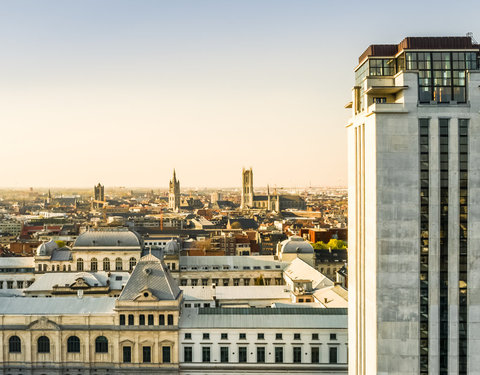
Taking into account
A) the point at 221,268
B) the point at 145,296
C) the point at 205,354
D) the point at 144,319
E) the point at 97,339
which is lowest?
the point at 205,354

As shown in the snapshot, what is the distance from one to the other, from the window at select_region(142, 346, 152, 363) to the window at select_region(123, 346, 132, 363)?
6.71 feet

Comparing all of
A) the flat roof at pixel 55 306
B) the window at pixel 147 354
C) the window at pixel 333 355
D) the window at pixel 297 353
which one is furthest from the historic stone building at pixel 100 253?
the window at pixel 333 355

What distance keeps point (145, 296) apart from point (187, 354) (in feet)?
36.7

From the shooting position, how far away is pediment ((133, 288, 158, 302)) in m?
88.2

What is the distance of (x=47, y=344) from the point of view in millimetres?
87812

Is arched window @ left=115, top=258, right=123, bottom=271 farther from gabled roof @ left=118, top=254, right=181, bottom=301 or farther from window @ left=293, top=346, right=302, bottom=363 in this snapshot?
window @ left=293, top=346, right=302, bottom=363

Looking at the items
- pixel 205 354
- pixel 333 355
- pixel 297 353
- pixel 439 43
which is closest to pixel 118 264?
pixel 205 354

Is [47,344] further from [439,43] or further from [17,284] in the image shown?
[439,43]

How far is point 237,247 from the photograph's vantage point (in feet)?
652

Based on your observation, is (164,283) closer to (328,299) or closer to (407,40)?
(328,299)

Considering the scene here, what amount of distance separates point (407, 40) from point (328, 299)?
57585mm

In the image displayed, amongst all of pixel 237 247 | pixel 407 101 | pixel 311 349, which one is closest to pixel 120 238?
pixel 237 247

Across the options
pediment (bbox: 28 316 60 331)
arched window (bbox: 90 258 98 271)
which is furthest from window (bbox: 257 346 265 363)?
arched window (bbox: 90 258 98 271)

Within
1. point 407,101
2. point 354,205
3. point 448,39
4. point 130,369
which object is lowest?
point 130,369
